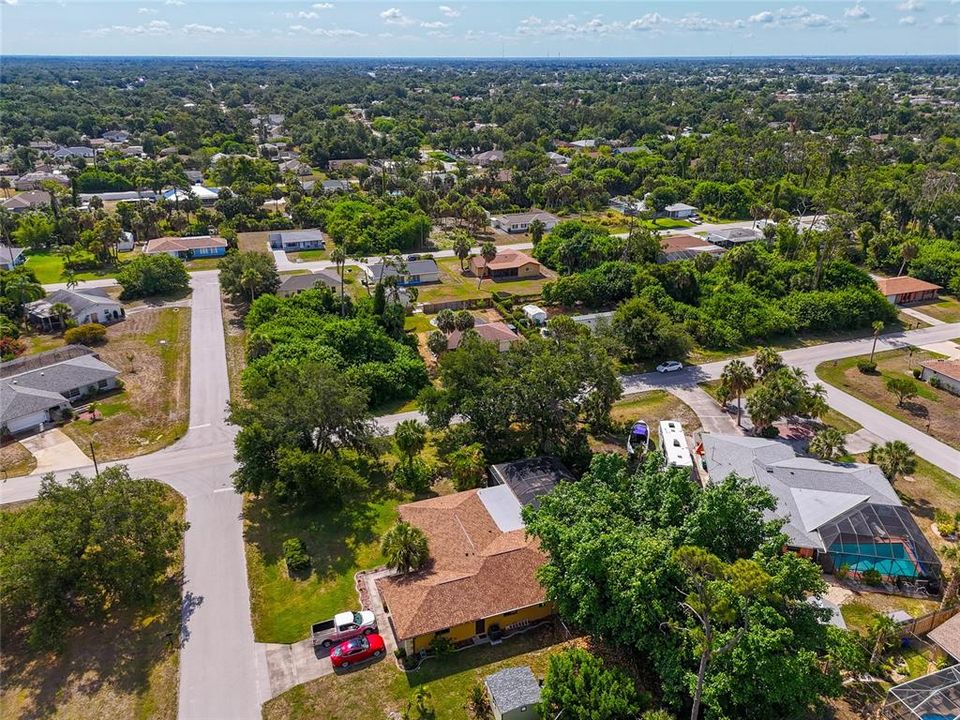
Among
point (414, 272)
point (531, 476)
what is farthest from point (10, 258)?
point (531, 476)

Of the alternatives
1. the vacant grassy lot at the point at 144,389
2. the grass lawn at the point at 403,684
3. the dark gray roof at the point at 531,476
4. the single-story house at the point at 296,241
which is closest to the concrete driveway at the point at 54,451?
the vacant grassy lot at the point at 144,389

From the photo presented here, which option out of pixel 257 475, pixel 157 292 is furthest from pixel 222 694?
pixel 157 292

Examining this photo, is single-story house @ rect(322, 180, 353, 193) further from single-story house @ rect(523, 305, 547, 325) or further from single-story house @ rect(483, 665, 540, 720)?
single-story house @ rect(483, 665, 540, 720)

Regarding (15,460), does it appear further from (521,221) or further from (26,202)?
(26,202)

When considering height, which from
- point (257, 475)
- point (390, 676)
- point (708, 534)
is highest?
point (708, 534)

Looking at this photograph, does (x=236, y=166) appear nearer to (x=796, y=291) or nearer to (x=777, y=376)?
(x=796, y=291)

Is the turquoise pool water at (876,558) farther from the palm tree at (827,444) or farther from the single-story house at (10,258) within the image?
the single-story house at (10,258)
